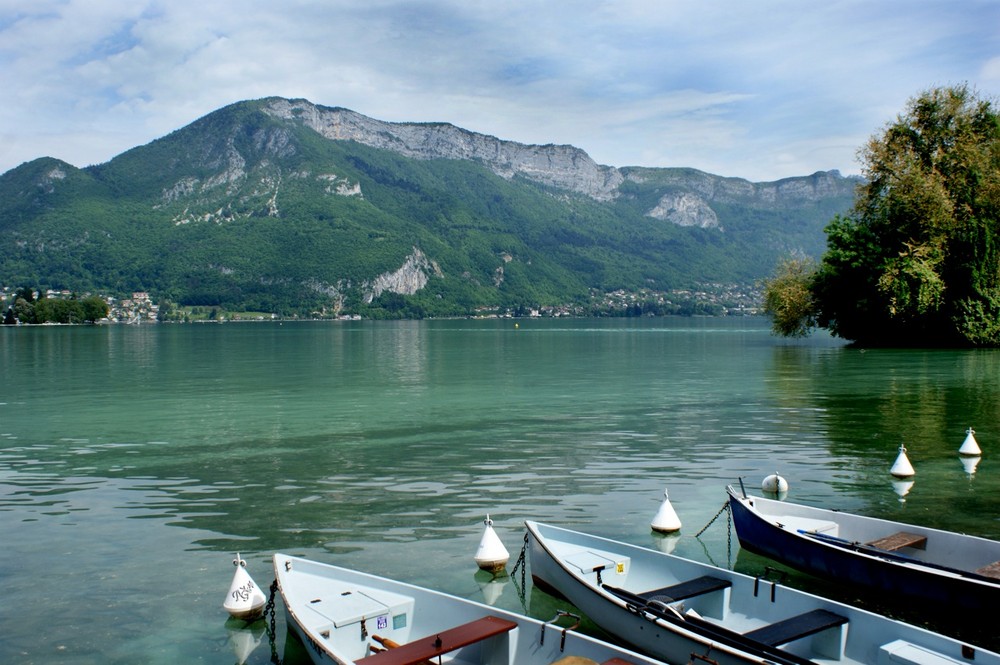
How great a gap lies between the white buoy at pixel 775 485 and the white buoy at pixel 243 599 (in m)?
12.5

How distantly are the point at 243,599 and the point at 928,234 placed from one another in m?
72.3

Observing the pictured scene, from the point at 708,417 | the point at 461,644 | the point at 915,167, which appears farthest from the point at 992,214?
the point at 461,644

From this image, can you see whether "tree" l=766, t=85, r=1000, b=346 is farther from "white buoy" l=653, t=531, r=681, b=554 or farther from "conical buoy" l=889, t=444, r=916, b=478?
"white buoy" l=653, t=531, r=681, b=554

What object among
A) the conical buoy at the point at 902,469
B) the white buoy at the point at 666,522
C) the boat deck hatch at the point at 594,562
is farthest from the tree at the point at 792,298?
the boat deck hatch at the point at 594,562

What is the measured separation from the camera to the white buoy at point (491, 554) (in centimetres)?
1430

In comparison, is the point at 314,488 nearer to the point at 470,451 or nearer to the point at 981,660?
the point at 470,451

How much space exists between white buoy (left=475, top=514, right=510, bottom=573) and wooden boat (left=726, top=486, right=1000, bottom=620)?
466 cm

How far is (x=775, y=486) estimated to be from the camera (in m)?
19.7

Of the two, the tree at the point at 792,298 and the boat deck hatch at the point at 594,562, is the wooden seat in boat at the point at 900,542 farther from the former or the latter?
the tree at the point at 792,298

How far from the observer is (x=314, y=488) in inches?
846

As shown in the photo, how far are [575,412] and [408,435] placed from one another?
9169mm

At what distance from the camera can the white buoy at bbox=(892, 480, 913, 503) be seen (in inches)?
790

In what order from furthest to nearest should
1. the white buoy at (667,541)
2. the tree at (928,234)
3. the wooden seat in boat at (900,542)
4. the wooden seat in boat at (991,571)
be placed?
the tree at (928,234) < the white buoy at (667,541) < the wooden seat in boat at (900,542) < the wooden seat in boat at (991,571)

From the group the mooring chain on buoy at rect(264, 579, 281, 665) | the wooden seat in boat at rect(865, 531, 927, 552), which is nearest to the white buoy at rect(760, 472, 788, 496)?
the wooden seat in boat at rect(865, 531, 927, 552)
